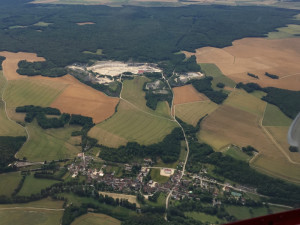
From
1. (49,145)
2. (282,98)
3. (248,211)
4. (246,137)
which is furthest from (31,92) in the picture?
(282,98)

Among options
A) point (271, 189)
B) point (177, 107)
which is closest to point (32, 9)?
point (177, 107)

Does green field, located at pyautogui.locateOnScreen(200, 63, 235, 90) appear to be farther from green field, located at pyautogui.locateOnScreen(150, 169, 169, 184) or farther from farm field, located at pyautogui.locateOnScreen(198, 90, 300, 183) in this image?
green field, located at pyautogui.locateOnScreen(150, 169, 169, 184)

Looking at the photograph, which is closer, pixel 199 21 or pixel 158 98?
pixel 158 98

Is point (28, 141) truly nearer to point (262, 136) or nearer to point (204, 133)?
point (204, 133)

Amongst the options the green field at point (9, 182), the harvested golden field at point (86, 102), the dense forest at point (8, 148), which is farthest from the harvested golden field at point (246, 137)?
the dense forest at point (8, 148)

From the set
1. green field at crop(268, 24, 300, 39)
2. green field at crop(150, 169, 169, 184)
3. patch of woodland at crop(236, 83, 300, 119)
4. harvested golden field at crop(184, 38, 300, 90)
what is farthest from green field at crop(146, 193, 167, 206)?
green field at crop(268, 24, 300, 39)

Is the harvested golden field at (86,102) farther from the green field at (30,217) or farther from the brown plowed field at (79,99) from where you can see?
the green field at (30,217)
